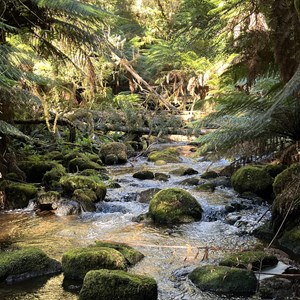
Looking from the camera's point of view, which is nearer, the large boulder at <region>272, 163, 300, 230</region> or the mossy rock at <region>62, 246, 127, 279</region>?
the mossy rock at <region>62, 246, 127, 279</region>

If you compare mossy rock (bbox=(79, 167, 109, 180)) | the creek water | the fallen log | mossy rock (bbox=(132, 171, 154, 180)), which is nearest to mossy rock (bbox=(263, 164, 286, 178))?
the creek water

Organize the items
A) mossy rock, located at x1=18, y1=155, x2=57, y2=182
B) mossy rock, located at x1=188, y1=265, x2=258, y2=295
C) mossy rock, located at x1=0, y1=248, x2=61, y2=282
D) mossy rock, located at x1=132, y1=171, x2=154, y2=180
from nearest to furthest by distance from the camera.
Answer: mossy rock, located at x1=188, y1=265, x2=258, y2=295 < mossy rock, located at x1=0, y1=248, x2=61, y2=282 < mossy rock, located at x1=18, y1=155, x2=57, y2=182 < mossy rock, located at x1=132, y1=171, x2=154, y2=180

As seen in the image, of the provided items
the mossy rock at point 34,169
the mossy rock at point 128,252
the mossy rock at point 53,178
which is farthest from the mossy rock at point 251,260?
the mossy rock at point 34,169

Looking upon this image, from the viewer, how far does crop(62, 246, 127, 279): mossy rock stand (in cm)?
418

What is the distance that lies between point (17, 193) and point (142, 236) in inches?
113

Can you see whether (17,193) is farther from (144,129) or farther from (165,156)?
(144,129)

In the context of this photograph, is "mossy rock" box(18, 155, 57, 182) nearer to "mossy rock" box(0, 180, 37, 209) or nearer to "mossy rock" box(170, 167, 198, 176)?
"mossy rock" box(0, 180, 37, 209)

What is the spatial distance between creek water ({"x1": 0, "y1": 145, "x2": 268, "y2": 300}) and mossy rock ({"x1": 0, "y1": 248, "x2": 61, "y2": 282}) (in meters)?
0.12

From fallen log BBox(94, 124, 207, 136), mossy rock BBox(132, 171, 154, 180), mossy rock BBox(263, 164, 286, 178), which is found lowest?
mossy rock BBox(132, 171, 154, 180)

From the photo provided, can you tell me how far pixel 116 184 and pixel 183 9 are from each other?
6291 mm

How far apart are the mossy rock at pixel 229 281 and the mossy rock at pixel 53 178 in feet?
15.8

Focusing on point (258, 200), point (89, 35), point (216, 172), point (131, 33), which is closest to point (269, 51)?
point (258, 200)

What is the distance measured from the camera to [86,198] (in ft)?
24.2

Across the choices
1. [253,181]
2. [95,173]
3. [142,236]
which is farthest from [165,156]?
[142,236]
